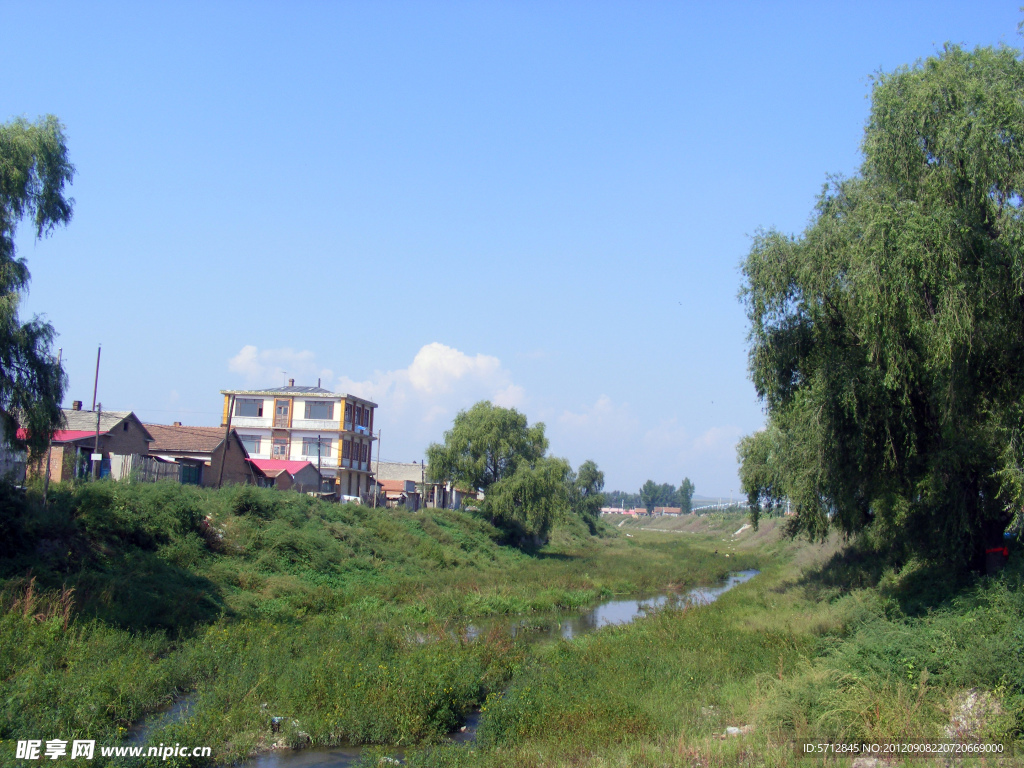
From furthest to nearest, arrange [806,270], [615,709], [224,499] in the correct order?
[224,499] < [806,270] < [615,709]

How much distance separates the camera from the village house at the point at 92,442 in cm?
3180

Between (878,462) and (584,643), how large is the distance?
8.94 m

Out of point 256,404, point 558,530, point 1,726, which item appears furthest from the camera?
point 558,530

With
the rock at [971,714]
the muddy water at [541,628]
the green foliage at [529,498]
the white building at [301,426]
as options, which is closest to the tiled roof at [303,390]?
the white building at [301,426]

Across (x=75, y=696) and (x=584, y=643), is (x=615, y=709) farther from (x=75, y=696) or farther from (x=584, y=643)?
(x=75, y=696)

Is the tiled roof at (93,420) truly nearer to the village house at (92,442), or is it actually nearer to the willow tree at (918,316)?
the village house at (92,442)

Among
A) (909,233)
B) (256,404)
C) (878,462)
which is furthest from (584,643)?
(256,404)

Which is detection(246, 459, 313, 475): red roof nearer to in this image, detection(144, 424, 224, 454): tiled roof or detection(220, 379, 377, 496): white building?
detection(144, 424, 224, 454): tiled roof

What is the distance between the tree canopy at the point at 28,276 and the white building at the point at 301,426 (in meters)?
44.4

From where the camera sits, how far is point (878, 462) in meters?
18.4

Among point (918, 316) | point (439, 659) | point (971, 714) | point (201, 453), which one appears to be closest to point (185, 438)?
point (201, 453)

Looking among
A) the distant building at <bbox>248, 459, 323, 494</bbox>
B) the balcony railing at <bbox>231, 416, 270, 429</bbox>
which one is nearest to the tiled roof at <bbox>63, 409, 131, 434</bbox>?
the distant building at <bbox>248, 459, 323, 494</bbox>

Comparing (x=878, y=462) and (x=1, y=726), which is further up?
(x=878, y=462)

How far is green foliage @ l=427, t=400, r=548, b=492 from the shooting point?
191ft
